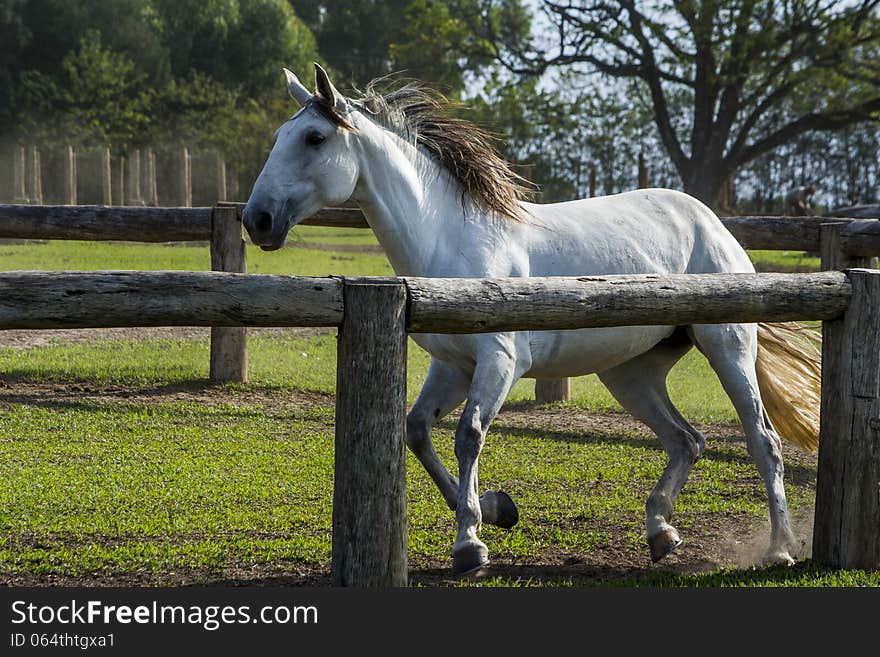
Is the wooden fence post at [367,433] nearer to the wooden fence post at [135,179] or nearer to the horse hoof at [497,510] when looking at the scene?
the horse hoof at [497,510]

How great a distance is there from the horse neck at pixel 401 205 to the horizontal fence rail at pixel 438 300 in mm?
1072

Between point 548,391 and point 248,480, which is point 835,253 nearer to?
point 548,391

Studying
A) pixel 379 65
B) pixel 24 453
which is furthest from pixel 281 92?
pixel 24 453

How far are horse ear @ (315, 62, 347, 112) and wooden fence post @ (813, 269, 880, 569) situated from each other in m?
2.34

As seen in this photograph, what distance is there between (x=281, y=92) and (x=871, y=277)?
42627mm

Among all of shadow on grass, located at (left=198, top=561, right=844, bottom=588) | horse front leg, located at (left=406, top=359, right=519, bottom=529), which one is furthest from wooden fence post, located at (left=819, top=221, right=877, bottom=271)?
horse front leg, located at (left=406, top=359, right=519, bottom=529)

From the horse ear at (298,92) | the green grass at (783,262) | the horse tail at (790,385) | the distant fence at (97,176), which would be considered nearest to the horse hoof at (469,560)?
the horse ear at (298,92)

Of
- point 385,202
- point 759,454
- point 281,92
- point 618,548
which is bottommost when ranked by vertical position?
point 618,548

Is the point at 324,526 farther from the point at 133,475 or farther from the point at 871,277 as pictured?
the point at 871,277

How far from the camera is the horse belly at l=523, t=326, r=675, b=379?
4820 millimetres

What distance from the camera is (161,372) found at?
9.58 metres

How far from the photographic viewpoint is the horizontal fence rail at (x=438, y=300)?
3.19 metres

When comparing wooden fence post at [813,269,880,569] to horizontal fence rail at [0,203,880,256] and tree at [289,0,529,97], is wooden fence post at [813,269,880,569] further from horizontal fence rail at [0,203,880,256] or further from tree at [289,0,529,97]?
tree at [289,0,529,97]

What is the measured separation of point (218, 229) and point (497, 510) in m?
5.09
